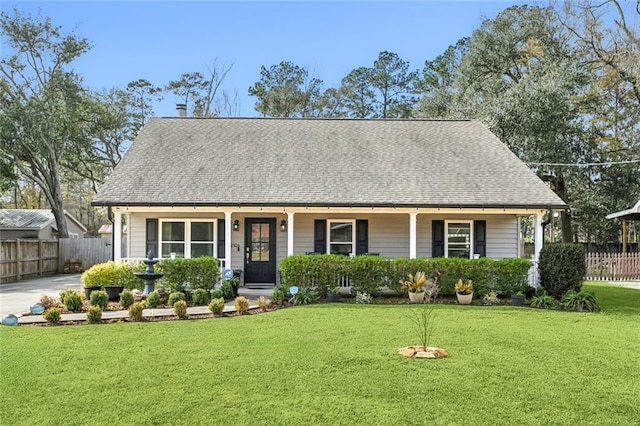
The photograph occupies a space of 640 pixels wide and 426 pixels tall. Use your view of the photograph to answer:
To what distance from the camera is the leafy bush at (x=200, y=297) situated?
1183 centimetres

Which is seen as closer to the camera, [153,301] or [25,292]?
[153,301]

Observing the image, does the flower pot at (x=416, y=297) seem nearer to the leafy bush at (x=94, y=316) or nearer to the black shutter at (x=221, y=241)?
the black shutter at (x=221, y=241)

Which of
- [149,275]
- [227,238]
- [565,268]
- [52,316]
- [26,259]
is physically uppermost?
[227,238]

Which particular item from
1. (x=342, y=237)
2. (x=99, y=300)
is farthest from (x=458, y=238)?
(x=99, y=300)

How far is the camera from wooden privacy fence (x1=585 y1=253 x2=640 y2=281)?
21.6m

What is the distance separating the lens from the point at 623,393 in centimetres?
554

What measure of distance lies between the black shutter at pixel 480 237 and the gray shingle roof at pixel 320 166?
4.04ft

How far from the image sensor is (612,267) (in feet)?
71.5

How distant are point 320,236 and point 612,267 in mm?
13676

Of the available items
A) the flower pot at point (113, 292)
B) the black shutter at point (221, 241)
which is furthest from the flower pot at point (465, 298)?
the flower pot at point (113, 292)

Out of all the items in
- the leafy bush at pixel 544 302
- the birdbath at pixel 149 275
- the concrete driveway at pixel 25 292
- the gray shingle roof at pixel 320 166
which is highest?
the gray shingle roof at pixel 320 166

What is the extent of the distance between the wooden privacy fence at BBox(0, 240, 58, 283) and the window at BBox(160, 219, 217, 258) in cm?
730

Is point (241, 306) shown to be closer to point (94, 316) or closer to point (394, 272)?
point (94, 316)

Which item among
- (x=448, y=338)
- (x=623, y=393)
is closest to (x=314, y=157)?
(x=448, y=338)
